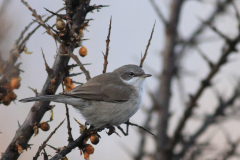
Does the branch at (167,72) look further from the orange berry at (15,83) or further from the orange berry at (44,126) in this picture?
the orange berry at (15,83)

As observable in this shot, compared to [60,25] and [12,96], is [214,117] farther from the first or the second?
[12,96]

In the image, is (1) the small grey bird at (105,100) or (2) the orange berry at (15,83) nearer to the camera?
(2) the orange berry at (15,83)

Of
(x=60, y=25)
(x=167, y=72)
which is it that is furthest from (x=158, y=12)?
(x=60, y=25)

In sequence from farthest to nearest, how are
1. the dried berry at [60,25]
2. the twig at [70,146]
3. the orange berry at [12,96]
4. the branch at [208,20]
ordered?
the branch at [208,20]
the dried berry at [60,25]
the orange berry at [12,96]
the twig at [70,146]

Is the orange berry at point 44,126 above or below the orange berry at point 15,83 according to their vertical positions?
below

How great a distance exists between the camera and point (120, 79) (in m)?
5.37

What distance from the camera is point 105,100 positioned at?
454 cm

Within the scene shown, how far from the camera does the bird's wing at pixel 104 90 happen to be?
4.33 m

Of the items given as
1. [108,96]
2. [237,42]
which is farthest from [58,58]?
[237,42]

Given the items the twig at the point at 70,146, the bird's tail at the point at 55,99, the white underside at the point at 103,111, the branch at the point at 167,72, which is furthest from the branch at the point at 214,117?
the bird's tail at the point at 55,99

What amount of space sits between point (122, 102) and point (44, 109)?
1638 millimetres

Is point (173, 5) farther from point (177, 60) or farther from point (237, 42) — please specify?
point (237, 42)

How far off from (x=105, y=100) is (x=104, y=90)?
0.21 meters

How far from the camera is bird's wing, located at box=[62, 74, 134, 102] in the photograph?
433cm
